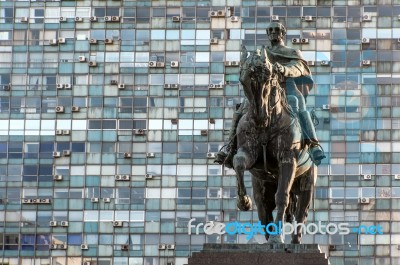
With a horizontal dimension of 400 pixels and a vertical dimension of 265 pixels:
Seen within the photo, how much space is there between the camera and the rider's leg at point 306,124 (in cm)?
4291

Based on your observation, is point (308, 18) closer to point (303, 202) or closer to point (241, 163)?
point (303, 202)

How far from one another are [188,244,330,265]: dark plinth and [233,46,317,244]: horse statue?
2.34 feet

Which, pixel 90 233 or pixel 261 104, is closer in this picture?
pixel 261 104

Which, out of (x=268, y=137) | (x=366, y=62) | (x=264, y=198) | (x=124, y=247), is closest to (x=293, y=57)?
(x=268, y=137)

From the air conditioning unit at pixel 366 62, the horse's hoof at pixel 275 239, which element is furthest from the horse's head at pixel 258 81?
the air conditioning unit at pixel 366 62

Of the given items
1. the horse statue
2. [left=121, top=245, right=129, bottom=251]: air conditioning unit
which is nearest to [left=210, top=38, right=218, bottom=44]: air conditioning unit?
[left=121, top=245, right=129, bottom=251]: air conditioning unit

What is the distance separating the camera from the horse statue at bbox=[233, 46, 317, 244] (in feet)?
135

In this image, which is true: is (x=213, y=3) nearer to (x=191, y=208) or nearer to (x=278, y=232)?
(x=191, y=208)

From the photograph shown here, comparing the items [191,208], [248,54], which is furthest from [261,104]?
[191,208]

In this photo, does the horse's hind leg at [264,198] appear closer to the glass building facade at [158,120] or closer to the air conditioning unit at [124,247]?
the glass building facade at [158,120]

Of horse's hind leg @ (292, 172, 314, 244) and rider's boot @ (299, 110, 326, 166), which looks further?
horse's hind leg @ (292, 172, 314, 244)

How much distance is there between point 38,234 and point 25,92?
8.63 metres

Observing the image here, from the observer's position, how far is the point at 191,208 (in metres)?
107

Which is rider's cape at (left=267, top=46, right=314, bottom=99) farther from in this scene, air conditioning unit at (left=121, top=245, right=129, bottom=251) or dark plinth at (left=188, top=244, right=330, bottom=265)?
air conditioning unit at (left=121, top=245, right=129, bottom=251)
